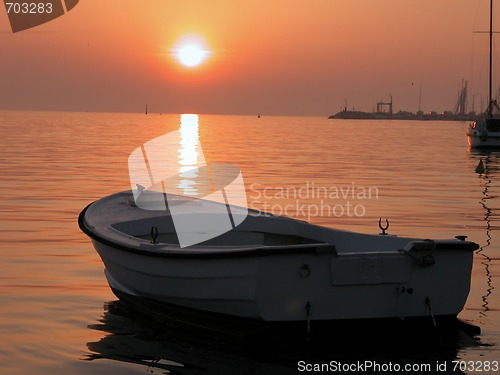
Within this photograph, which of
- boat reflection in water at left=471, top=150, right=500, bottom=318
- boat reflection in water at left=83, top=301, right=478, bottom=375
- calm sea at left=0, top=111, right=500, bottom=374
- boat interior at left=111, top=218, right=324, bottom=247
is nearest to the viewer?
boat reflection in water at left=83, top=301, right=478, bottom=375

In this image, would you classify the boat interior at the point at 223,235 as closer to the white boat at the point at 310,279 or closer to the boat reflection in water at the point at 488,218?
the white boat at the point at 310,279

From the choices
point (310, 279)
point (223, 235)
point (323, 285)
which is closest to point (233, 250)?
point (310, 279)

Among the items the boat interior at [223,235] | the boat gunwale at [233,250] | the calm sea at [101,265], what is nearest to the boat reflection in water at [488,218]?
the calm sea at [101,265]

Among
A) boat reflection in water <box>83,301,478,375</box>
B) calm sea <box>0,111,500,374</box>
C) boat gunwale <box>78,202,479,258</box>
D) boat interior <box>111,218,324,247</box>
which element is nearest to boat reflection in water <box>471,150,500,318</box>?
calm sea <box>0,111,500,374</box>

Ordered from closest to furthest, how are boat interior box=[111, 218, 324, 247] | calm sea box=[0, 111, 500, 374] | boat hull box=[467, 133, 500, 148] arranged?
1. calm sea box=[0, 111, 500, 374]
2. boat interior box=[111, 218, 324, 247]
3. boat hull box=[467, 133, 500, 148]

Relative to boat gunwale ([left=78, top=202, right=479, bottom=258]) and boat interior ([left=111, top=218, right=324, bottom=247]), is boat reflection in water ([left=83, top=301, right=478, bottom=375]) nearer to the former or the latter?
boat gunwale ([left=78, top=202, right=479, bottom=258])

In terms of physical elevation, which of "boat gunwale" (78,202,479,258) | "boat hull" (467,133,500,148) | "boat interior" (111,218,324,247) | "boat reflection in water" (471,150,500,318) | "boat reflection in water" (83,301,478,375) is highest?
"boat gunwale" (78,202,479,258)

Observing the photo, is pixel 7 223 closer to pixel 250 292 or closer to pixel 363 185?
pixel 250 292

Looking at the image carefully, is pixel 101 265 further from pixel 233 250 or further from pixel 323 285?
pixel 323 285

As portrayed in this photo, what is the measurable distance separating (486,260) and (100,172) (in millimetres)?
25834

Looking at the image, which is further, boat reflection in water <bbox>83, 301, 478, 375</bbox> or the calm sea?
the calm sea

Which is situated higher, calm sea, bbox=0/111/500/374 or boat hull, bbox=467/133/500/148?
boat hull, bbox=467/133/500/148

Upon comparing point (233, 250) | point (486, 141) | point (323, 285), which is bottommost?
point (486, 141)

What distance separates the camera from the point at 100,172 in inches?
1570
